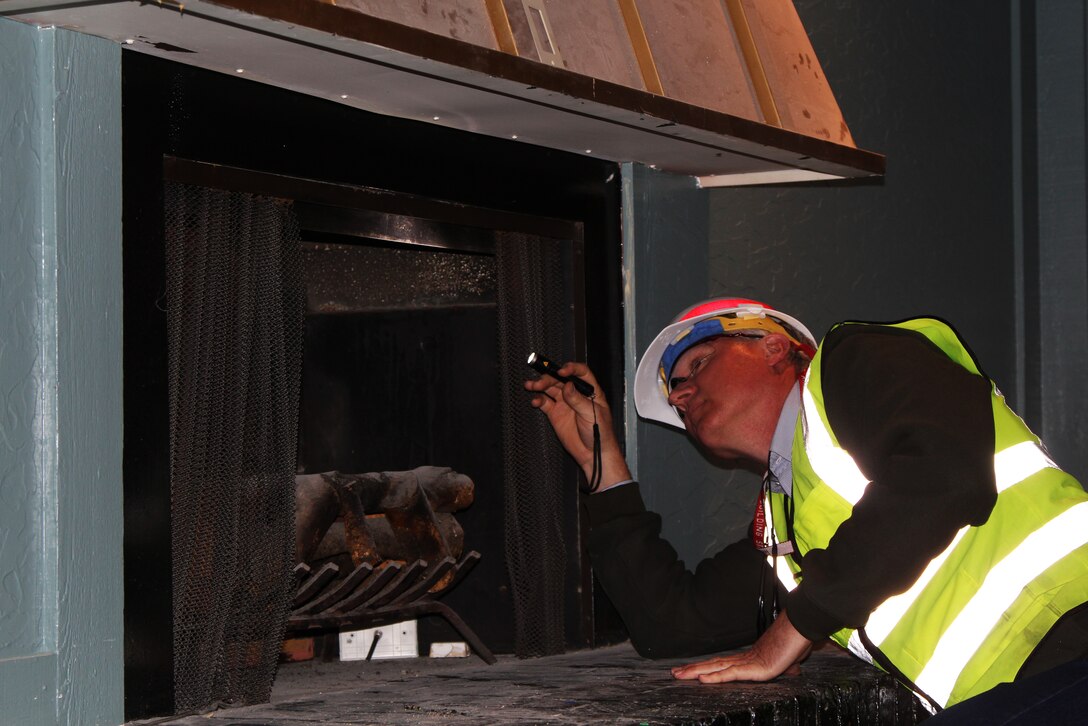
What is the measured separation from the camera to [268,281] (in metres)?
2.86

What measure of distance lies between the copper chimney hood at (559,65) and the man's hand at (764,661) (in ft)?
3.78

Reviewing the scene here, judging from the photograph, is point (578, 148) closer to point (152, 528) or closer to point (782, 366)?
point (782, 366)

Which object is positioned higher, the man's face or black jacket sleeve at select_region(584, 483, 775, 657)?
the man's face

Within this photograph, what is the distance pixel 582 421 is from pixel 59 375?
61.1 inches

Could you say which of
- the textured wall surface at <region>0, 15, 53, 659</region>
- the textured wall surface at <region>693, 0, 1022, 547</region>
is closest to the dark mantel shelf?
the textured wall surface at <region>0, 15, 53, 659</region>

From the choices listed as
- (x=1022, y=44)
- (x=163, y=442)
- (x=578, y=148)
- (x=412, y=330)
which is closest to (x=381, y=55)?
(x=163, y=442)

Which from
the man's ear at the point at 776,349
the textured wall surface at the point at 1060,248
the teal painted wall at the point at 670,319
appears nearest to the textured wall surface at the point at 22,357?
the man's ear at the point at 776,349

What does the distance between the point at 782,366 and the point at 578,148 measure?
0.84m

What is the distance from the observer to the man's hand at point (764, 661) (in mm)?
2998

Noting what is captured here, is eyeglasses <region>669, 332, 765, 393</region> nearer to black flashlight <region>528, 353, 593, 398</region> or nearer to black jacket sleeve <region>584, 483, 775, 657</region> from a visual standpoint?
black flashlight <region>528, 353, 593, 398</region>

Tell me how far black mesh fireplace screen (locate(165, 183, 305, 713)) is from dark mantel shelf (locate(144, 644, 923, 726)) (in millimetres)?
128

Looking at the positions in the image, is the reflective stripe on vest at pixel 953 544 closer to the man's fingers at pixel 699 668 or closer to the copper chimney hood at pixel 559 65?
the man's fingers at pixel 699 668

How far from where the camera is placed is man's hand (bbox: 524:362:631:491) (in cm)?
358

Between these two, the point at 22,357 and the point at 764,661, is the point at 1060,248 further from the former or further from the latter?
the point at 22,357
